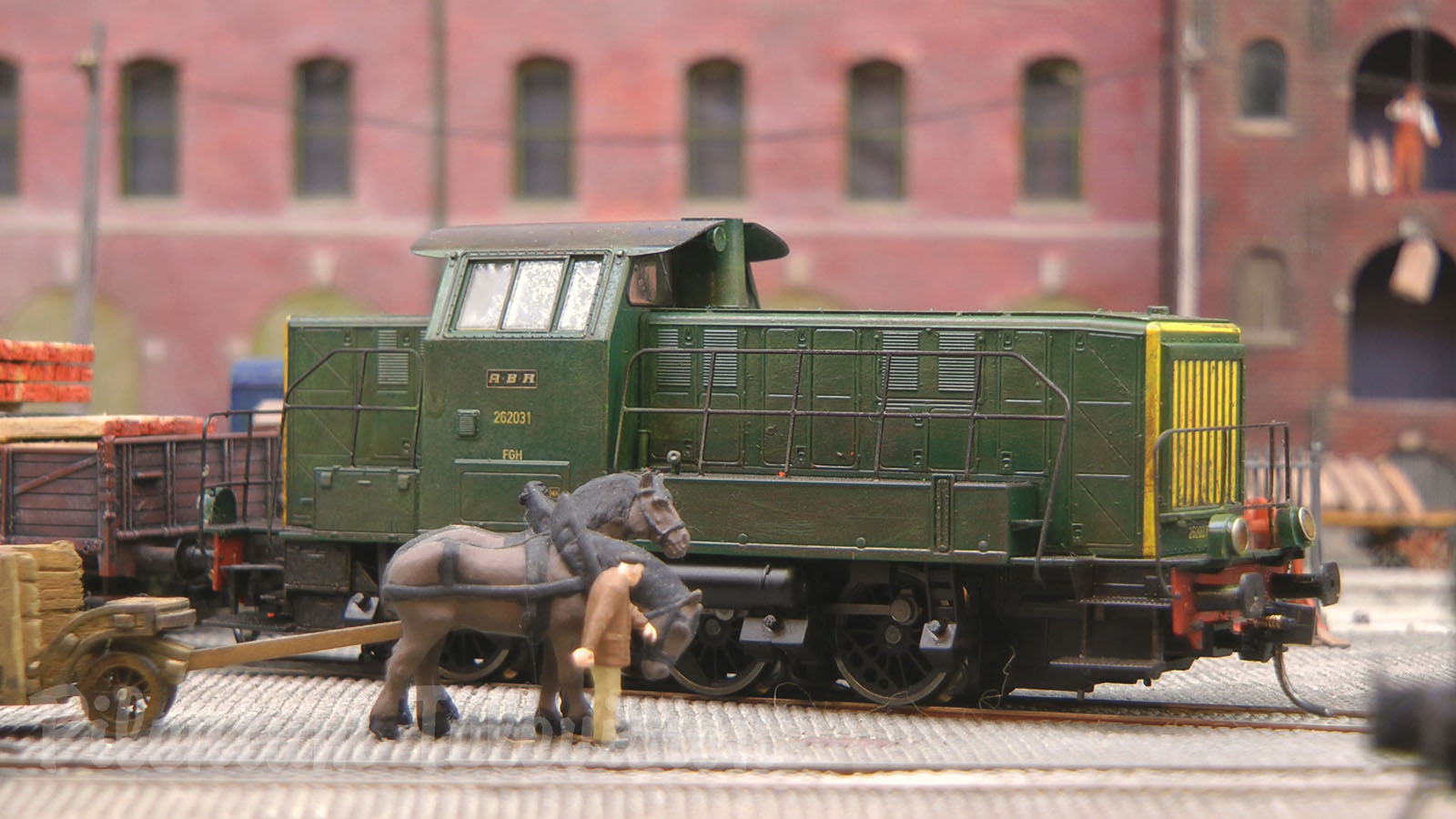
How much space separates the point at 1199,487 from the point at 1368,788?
3.71m

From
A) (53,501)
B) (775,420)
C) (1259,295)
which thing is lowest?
(53,501)

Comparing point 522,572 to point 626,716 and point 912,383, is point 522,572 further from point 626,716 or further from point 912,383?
point 912,383

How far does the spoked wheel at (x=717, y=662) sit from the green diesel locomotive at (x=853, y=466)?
0.07 feet

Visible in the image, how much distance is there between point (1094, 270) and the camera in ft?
95.7

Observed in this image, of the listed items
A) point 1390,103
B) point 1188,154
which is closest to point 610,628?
point 1188,154

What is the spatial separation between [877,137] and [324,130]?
8866mm

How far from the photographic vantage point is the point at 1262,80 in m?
28.8

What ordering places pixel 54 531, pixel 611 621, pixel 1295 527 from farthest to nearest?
pixel 54 531, pixel 1295 527, pixel 611 621

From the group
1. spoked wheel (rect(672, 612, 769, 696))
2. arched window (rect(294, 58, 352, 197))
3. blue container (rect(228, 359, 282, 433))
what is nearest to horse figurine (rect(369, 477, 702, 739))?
spoked wheel (rect(672, 612, 769, 696))

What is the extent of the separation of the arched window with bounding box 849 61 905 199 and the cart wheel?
64.5 feet

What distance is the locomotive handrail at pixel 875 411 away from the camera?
39.6ft

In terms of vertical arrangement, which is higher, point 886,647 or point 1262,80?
point 1262,80

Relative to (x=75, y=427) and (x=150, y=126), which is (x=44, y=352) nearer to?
(x=75, y=427)

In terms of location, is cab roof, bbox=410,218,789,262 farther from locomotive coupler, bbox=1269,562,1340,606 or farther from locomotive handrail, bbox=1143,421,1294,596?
locomotive coupler, bbox=1269,562,1340,606
